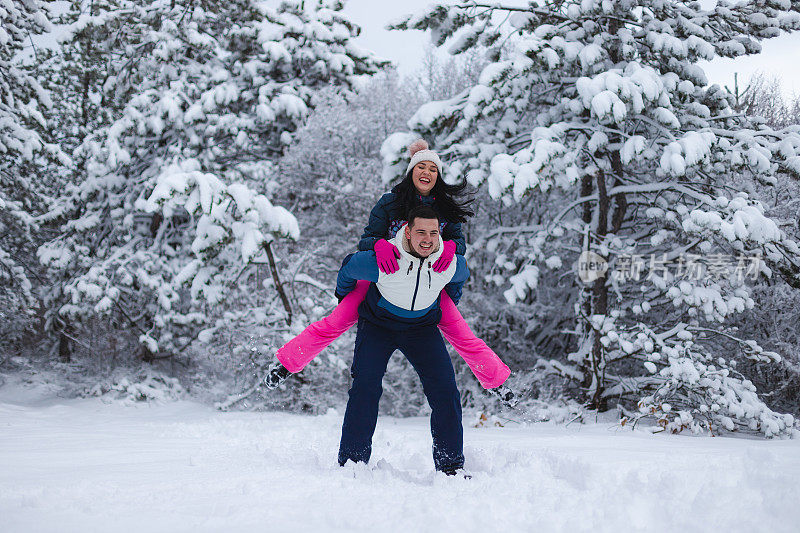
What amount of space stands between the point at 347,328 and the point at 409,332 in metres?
0.35

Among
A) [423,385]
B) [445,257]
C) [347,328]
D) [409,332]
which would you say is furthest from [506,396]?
[347,328]

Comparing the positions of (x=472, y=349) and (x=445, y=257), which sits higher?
(x=445, y=257)

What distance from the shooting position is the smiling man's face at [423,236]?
8.87 feet

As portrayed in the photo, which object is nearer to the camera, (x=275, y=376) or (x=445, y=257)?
(x=445, y=257)

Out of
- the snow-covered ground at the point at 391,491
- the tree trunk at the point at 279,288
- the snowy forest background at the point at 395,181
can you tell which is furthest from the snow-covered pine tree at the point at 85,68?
the snow-covered ground at the point at 391,491

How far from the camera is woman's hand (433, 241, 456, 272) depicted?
9.26 feet

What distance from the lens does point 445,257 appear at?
2.85 m

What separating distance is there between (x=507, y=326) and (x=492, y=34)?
4.71 meters

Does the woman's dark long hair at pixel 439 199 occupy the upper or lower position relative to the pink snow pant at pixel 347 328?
upper

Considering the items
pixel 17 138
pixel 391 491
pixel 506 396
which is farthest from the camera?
pixel 17 138

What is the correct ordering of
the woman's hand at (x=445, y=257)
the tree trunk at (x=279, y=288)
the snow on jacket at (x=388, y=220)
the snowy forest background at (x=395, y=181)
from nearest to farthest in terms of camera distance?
the woman's hand at (x=445, y=257) → the snow on jacket at (x=388, y=220) → the snowy forest background at (x=395, y=181) → the tree trunk at (x=279, y=288)

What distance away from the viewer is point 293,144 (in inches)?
416

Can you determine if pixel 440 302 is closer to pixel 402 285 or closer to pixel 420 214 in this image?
pixel 402 285

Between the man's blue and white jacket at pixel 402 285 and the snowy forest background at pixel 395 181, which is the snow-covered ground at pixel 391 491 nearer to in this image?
the man's blue and white jacket at pixel 402 285
